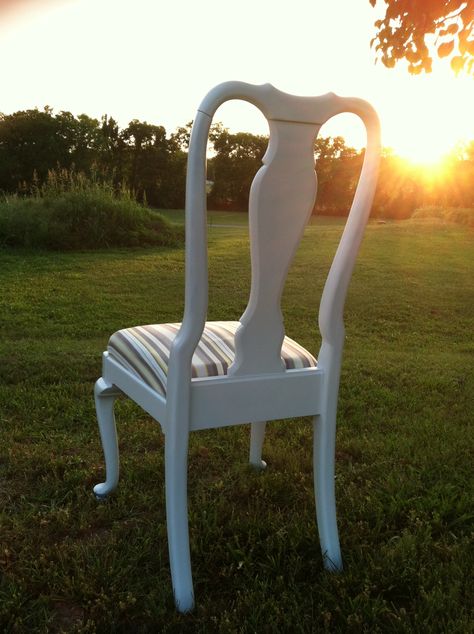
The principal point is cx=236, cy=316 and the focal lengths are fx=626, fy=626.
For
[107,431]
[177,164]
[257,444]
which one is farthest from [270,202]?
[177,164]

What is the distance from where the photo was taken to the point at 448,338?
614cm

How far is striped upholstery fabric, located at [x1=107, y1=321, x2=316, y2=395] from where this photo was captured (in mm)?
1818

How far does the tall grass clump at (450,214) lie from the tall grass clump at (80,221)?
360 inches

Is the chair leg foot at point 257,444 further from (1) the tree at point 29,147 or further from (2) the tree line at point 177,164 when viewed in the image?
(1) the tree at point 29,147

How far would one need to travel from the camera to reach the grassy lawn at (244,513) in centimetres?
174

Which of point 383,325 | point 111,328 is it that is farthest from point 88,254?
point 383,325

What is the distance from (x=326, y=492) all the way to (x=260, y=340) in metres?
0.59

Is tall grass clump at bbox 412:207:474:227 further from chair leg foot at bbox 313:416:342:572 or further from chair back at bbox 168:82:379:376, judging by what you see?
chair back at bbox 168:82:379:376

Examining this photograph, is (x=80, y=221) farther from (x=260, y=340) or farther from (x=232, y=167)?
(x=232, y=167)

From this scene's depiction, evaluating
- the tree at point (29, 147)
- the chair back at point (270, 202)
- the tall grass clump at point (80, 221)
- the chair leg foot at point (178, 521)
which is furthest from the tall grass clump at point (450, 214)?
the tree at point (29, 147)

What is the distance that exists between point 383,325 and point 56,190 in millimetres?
7965

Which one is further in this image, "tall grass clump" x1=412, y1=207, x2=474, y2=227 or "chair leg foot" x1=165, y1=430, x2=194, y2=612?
"tall grass clump" x1=412, y1=207, x2=474, y2=227

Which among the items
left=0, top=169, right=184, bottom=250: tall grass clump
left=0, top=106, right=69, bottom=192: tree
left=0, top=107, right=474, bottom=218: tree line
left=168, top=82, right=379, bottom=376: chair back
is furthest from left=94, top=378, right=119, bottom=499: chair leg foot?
left=0, top=106, right=69, bottom=192: tree

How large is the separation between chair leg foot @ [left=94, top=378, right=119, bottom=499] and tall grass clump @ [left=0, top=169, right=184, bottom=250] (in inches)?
343
